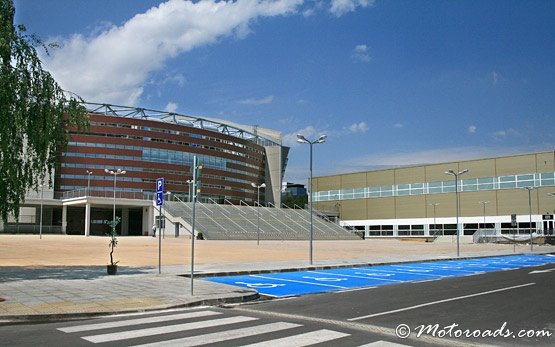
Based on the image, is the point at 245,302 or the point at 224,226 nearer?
the point at 245,302

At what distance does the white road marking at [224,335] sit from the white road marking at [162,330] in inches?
29.5

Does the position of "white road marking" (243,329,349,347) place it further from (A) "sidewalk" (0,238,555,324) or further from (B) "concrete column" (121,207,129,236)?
(B) "concrete column" (121,207,129,236)

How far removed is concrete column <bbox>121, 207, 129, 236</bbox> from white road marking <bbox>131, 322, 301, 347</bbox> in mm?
79758

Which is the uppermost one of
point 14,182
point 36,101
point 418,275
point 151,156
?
point 151,156

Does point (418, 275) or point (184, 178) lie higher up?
point (184, 178)

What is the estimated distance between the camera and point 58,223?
279ft

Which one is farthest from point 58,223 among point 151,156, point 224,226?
point 224,226

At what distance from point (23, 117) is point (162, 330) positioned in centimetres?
1140

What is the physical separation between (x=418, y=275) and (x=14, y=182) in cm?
1642

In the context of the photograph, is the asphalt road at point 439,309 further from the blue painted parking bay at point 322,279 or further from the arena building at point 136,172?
the arena building at point 136,172

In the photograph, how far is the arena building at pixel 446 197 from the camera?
85.4 metres

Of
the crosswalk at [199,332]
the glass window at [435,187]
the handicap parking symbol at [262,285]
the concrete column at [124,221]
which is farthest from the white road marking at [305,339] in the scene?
the glass window at [435,187]

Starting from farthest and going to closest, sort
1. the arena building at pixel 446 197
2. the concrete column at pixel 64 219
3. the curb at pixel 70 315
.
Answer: the arena building at pixel 446 197 < the concrete column at pixel 64 219 < the curb at pixel 70 315

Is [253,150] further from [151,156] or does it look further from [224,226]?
[224,226]
